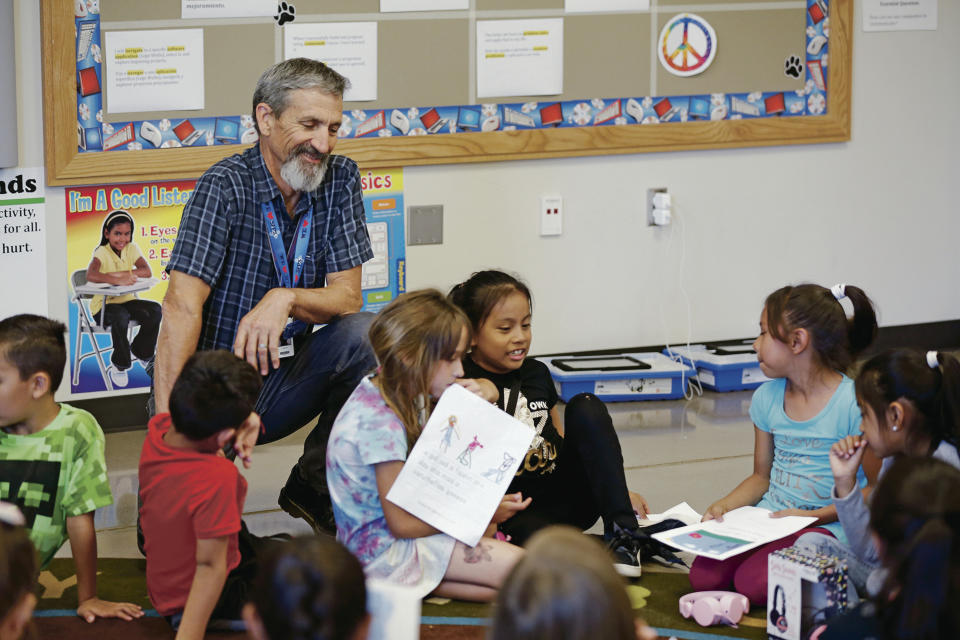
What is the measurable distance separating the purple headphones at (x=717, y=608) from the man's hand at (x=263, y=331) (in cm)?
99

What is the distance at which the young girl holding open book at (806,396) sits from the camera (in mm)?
2500

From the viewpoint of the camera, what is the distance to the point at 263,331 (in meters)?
2.55

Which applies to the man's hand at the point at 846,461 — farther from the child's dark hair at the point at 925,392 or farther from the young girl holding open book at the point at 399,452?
the young girl holding open book at the point at 399,452

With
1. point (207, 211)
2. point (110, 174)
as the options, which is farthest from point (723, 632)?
point (110, 174)

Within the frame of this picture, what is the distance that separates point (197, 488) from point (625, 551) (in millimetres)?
934

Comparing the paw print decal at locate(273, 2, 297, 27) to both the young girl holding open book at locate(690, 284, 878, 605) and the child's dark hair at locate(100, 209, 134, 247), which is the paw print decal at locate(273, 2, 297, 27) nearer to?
the child's dark hair at locate(100, 209, 134, 247)

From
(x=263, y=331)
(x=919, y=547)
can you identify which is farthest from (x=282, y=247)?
(x=919, y=547)

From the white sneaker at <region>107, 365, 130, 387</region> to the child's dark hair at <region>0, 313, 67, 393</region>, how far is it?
1402 mm

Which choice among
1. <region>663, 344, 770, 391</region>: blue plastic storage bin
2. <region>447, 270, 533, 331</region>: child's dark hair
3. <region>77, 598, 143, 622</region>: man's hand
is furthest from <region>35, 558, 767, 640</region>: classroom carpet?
<region>663, 344, 770, 391</region>: blue plastic storage bin

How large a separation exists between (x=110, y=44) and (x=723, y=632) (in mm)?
2408

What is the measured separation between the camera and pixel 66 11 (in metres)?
3.37

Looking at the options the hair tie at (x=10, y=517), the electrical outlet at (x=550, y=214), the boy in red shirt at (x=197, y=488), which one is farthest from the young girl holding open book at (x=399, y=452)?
the electrical outlet at (x=550, y=214)

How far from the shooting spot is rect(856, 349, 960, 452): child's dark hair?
2143 mm

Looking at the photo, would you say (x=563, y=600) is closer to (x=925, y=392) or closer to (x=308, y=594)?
(x=308, y=594)
